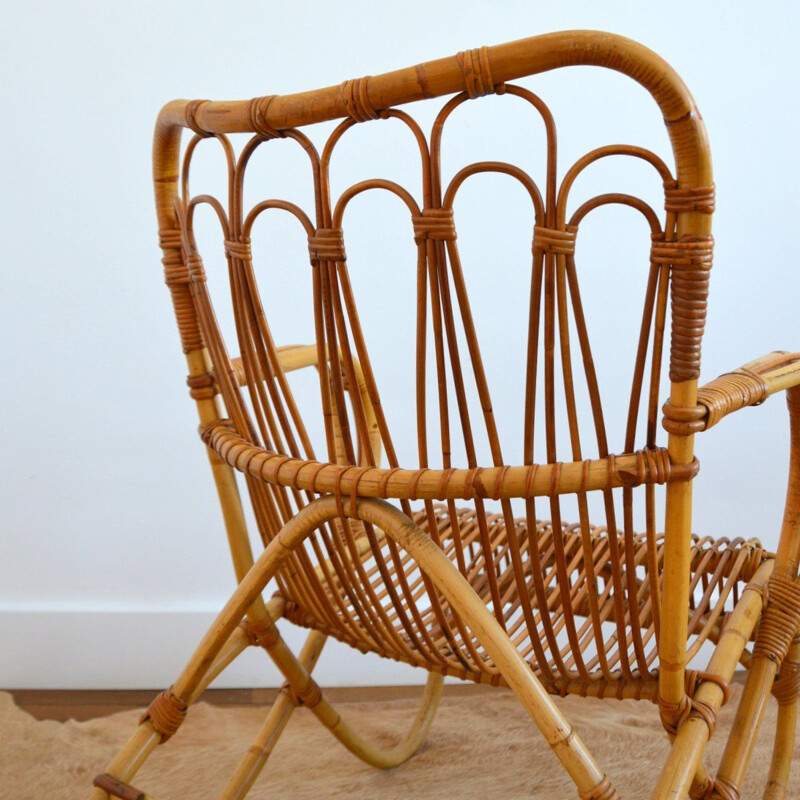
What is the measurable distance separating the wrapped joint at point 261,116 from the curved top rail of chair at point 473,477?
0.29m

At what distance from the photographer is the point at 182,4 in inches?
71.6

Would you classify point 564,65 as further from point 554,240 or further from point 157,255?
point 157,255

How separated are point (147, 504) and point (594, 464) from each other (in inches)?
54.9

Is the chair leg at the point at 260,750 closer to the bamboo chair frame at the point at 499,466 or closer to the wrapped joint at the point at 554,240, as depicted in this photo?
the bamboo chair frame at the point at 499,466

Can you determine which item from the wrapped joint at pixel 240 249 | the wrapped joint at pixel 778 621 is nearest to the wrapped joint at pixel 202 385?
the wrapped joint at pixel 240 249

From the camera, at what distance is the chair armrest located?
2.51ft

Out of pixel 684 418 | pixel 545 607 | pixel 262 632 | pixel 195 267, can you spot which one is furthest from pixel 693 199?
pixel 262 632

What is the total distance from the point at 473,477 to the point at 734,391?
0.24 m

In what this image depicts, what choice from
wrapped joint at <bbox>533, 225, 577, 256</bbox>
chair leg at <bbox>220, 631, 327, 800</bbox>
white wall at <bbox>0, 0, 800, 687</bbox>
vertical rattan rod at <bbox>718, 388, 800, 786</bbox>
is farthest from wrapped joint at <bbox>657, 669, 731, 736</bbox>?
white wall at <bbox>0, 0, 800, 687</bbox>

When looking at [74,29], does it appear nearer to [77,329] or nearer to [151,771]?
[77,329]

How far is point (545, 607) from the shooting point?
0.88 metres

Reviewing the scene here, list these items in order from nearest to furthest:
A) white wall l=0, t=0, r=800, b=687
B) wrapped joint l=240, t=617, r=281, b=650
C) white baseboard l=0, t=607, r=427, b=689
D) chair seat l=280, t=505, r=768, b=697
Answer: chair seat l=280, t=505, r=768, b=697 < wrapped joint l=240, t=617, r=281, b=650 < white wall l=0, t=0, r=800, b=687 < white baseboard l=0, t=607, r=427, b=689

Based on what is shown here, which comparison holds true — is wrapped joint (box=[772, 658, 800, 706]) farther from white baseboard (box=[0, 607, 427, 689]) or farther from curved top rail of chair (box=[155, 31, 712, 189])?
white baseboard (box=[0, 607, 427, 689])

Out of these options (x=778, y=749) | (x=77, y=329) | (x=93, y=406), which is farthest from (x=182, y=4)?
(x=778, y=749)
